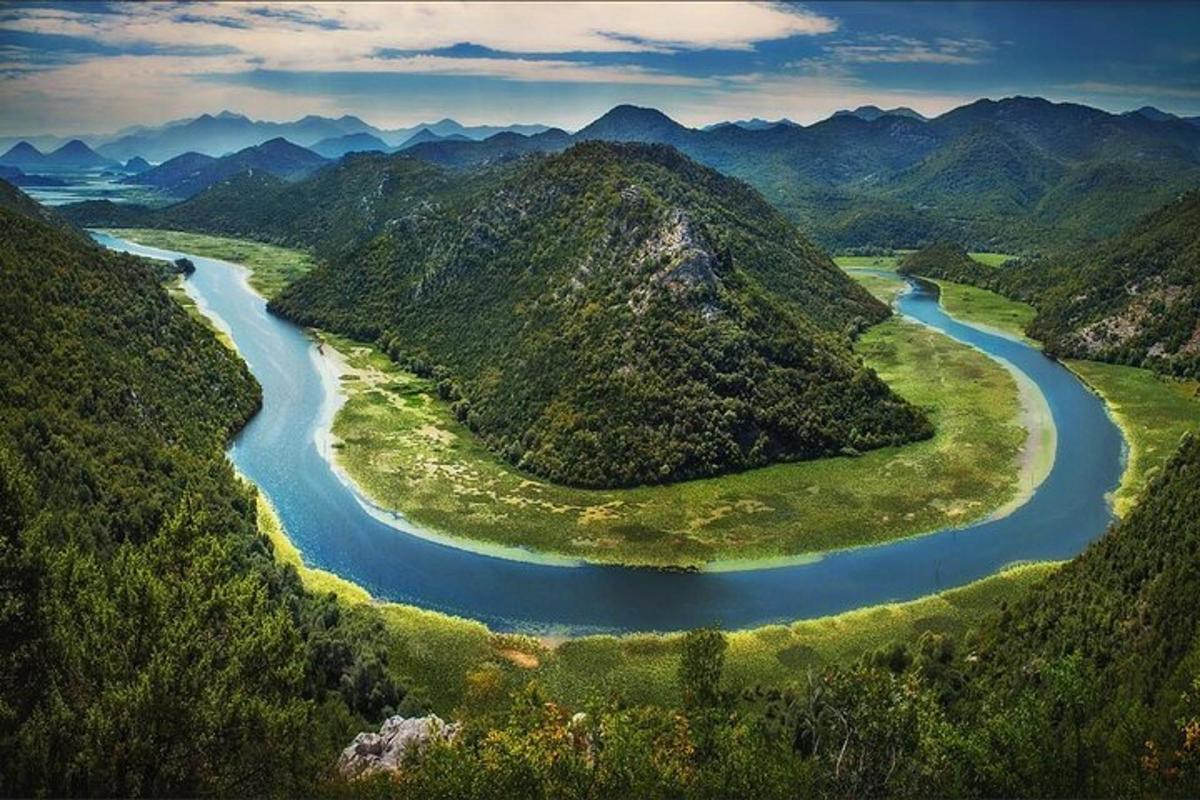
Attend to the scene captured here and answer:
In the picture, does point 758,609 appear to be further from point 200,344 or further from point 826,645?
point 200,344

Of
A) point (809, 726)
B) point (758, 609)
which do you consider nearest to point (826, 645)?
point (758, 609)

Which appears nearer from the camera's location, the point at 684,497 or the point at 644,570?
the point at 644,570

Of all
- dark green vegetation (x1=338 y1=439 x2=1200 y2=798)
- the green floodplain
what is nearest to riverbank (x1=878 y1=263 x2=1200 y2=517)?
the green floodplain

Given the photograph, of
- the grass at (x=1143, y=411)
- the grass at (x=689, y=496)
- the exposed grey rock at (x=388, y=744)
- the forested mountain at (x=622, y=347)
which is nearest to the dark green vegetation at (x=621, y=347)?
the forested mountain at (x=622, y=347)

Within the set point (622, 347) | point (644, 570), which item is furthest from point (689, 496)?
point (622, 347)

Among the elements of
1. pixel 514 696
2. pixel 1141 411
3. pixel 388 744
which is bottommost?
pixel 388 744

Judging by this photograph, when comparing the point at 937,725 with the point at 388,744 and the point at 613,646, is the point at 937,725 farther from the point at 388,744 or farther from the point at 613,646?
the point at 613,646

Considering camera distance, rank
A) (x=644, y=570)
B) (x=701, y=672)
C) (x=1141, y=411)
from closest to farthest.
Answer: (x=701, y=672) → (x=644, y=570) → (x=1141, y=411)
